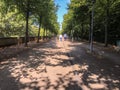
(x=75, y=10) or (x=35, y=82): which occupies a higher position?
(x=75, y=10)

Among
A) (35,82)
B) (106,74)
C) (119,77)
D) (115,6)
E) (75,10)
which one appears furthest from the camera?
(75,10)

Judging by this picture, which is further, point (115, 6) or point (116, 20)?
point (116, 20)

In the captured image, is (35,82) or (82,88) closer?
(82,88)

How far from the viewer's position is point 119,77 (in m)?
9.30

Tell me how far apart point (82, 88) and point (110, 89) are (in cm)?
88

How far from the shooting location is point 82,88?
7398mm

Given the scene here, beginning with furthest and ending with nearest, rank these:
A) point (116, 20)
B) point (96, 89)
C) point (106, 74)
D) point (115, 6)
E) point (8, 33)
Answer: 1. point (8, 33)
2. point (116, 20)
3. point (115, 6)
4. point (106, 74)
5. point (96, 89)

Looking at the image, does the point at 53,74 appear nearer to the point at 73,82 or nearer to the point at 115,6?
the point at 73,82

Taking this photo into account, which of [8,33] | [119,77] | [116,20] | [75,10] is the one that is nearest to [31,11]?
[116,20]

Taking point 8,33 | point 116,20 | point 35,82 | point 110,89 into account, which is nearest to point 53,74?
point 35,82

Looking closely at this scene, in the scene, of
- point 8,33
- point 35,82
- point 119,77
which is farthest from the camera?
point 8,33

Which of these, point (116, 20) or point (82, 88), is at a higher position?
point (116, 20)

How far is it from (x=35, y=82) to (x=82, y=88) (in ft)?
5.87

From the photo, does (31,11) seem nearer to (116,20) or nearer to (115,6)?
(115,6)
